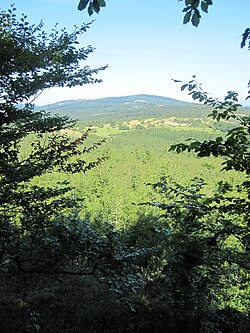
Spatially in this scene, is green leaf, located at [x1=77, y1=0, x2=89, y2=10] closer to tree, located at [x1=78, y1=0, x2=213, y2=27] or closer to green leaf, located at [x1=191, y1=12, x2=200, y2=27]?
tree, located at [x1=78, y1=0, x2=213, y2=27]

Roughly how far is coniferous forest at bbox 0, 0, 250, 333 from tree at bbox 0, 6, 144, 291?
13 millimetres

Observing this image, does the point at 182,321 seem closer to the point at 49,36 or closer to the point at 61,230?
the point at 61,230

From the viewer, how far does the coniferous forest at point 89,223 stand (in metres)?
2.61

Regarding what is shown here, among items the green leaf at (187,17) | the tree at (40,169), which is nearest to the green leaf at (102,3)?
the green leaf at (187,17)

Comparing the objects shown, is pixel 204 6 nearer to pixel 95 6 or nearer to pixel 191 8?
pixel 191 8

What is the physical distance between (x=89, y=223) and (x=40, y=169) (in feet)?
4.00

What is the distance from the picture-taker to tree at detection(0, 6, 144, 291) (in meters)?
3.01

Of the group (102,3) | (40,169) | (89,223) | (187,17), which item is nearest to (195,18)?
(187,17)

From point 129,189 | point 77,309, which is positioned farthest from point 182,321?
point 129,189

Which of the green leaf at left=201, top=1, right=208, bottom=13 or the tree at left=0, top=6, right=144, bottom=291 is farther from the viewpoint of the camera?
the tree at left=0, top=6, right=144, bottom=291

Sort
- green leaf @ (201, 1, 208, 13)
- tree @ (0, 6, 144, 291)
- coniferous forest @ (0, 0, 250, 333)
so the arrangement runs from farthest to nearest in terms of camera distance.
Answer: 1. tree @ (0, 6, 144, 291)
2. coniferous forest @ (0, 0, 250, 333)
3. green leaf @ (201, 1, 208, 13)

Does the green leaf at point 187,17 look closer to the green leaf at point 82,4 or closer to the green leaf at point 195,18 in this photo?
the green leaf at point 195,18

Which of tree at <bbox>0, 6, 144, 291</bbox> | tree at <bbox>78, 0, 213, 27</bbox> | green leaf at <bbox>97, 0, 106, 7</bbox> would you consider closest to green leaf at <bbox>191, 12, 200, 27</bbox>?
tree at <bbox>78, 0, 213, 27</bbox>

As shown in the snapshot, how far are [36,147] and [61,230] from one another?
1232mm
